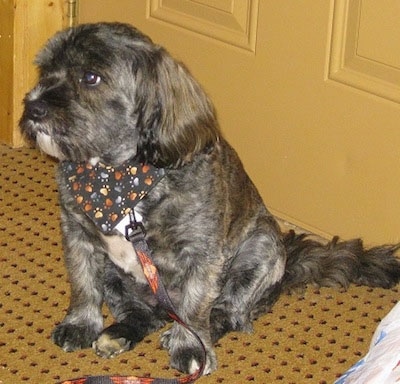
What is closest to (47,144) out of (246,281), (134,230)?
(134,230)

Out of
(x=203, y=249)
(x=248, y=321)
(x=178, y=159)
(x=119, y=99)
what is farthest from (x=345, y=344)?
(x=119, y=99)

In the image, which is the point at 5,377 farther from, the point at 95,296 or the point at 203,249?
the point at 203,249

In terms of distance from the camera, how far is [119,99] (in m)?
1.99

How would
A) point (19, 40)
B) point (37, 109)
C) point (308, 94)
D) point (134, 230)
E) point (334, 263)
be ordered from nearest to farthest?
point (37, 109), point (134, 230), point (334, 263), point (308, 94), point (19, 40)

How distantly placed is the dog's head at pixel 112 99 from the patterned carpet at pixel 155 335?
433 millimetres

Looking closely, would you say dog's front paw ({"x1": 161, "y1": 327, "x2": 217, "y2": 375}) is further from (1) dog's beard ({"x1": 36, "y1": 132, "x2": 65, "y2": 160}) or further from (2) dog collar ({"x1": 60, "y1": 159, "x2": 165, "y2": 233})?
(1) dog's beard ({"x1": 36, "y1": 132, "x2": 65, "y2": 160})

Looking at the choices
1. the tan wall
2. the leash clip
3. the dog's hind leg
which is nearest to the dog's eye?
the leash clip

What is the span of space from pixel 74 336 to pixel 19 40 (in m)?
1.13

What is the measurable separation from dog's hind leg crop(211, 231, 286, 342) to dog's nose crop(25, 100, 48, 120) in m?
0.57

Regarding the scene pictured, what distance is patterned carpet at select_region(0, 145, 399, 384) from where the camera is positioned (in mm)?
2148

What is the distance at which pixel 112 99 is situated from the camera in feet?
6.50

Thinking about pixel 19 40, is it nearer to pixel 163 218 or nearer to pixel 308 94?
pixel 308 94

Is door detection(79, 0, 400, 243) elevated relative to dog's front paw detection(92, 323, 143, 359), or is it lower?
elevated

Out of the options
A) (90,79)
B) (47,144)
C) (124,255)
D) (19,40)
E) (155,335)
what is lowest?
(155,335)
